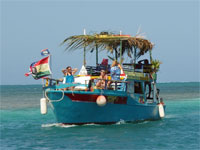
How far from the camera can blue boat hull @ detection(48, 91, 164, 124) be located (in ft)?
69.5

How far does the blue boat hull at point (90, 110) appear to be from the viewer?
21188mm

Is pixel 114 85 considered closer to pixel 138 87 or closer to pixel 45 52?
pixel 138 87

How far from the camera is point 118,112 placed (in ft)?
74.7

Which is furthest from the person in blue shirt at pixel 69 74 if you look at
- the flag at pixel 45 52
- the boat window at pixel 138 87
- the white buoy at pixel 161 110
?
the white buoy at pixel 161 110

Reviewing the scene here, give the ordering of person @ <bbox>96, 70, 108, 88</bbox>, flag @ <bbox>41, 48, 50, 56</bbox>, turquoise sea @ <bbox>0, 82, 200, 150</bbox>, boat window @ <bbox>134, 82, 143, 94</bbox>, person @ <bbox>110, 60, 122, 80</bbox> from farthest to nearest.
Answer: boat window @ <bbox>134, 82, 143, 94</bbox>
person @ <bbox>110, 60, 122, 80</bbox>
person @ <bbox>96, 70, 108, 88</bbox>
flag @ <bbox>41, 48, 50, 56</bbox>
turquoise sea @ <bbox>0, 82, 200, 150</bbox>

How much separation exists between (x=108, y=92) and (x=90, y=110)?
1117 mm

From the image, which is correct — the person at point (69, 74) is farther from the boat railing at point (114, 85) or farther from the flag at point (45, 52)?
the flag at point (45, 52)

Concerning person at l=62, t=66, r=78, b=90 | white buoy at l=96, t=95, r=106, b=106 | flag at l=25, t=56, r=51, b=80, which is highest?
flag at l=25, t=56, r=51, b=80

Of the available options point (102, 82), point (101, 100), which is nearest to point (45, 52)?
point (102, 82)

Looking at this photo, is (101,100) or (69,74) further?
(69,74)

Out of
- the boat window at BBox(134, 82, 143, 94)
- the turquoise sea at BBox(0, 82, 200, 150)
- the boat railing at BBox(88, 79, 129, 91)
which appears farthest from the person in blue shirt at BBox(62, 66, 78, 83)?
the boat window at BBox(134, 82, 143, 94)

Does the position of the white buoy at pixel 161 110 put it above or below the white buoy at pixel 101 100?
below

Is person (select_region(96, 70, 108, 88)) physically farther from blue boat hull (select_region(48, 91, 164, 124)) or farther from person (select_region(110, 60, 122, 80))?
person (select_region(110, 60, 122, 80))

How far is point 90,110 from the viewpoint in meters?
21.7
